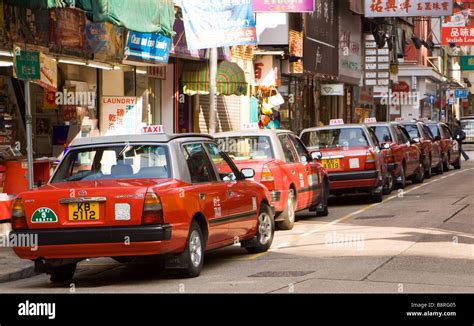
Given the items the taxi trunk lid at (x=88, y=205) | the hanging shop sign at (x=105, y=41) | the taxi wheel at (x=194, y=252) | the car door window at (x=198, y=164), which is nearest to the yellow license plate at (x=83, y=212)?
the taxi trunk lid at (x=88, y=205)

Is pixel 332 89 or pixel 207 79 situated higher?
pixel 207 79

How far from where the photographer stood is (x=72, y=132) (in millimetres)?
20688

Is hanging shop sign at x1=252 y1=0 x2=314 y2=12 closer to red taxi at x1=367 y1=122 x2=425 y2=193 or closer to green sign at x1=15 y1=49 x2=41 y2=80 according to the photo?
red taxi at x1=367 y1=122 x2=425 y2=193

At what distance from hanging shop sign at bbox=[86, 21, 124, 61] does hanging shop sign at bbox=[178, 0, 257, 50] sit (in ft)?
4.67

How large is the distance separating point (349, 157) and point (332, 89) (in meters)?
22.2

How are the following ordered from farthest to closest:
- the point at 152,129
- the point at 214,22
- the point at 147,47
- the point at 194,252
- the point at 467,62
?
1. the point at 467,62
2. the point at 147,47
3. the point at 214,22
4. the point at 152,129
5. the point at 194,252

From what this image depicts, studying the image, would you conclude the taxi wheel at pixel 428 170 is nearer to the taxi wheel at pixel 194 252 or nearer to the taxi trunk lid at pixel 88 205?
the taxi wheel at pixel 194 252

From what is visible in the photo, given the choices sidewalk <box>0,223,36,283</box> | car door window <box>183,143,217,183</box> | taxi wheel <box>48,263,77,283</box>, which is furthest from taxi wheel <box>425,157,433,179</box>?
taxi wheel <box>48,263,77,283</box>

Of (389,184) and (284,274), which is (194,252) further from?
(389,184)

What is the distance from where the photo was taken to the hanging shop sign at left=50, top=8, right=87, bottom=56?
60.3 feet

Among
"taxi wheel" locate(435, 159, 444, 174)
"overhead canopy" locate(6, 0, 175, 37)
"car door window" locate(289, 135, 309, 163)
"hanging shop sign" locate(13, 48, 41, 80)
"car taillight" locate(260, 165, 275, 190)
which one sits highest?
"overhead canopy" locate(6, 0, 175, 37)

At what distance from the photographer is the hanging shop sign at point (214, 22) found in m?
21.8

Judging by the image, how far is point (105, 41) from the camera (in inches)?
805

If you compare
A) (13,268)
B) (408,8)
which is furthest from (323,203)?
(408,8)
